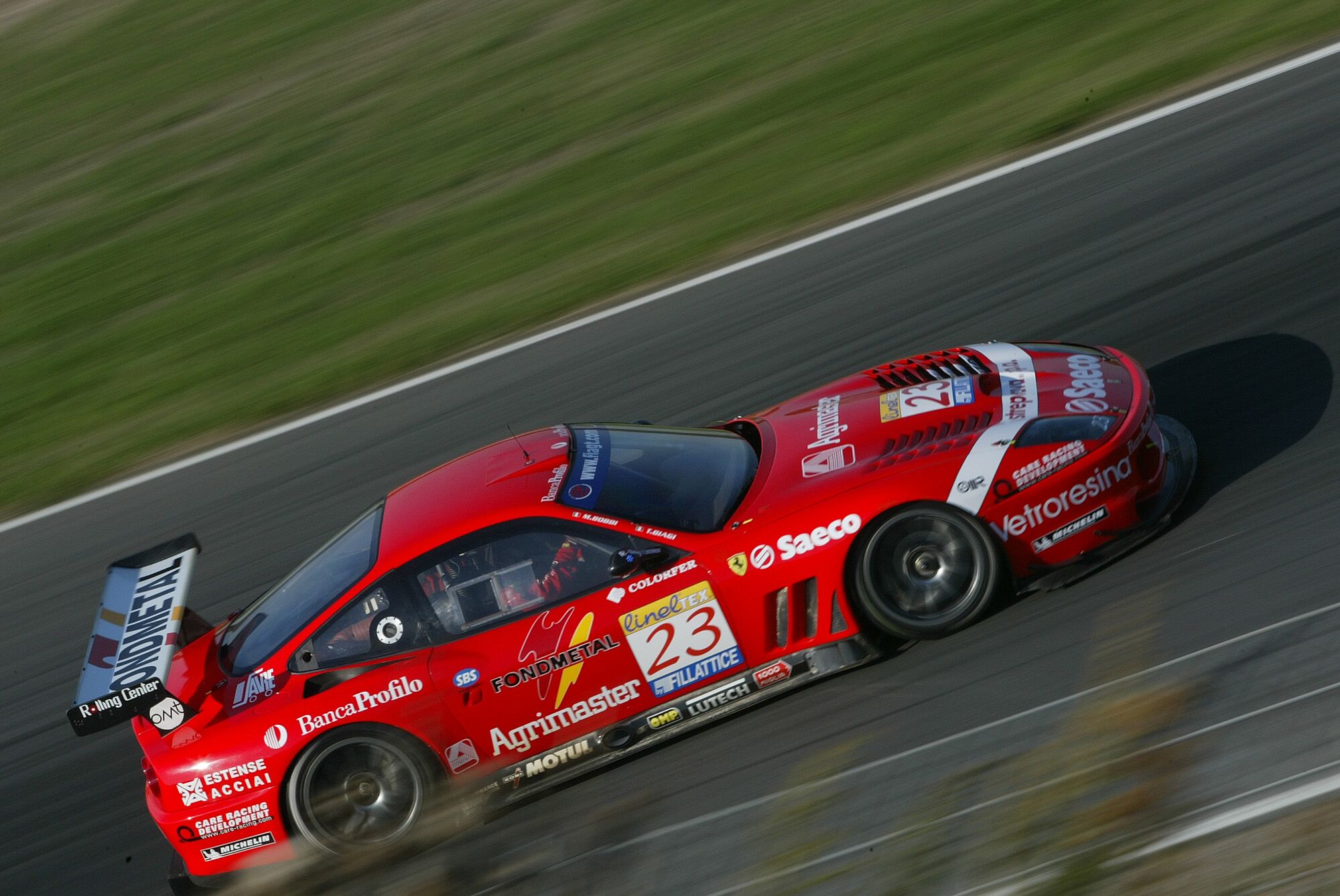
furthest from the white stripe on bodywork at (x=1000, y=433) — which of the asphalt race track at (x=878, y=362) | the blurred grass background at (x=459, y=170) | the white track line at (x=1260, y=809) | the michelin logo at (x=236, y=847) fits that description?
the blurred grass background at (x=459, y=170)

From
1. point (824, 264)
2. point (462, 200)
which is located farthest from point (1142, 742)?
point (462, 200)

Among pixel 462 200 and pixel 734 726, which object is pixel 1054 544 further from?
pixel 462 200

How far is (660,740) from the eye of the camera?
5.42m

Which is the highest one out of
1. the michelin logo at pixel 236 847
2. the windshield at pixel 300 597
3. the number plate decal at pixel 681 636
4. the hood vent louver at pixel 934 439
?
the windshield at pixel 300 597

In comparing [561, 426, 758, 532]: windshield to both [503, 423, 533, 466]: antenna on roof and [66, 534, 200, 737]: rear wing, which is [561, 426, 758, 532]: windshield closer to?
[503, 423, 533, 466]: antenna on roof

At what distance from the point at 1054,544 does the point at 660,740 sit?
1.83m

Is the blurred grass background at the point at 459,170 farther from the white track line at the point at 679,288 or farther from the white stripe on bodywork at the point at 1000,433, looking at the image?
the white stripe on bodywork at the point at 1000,433

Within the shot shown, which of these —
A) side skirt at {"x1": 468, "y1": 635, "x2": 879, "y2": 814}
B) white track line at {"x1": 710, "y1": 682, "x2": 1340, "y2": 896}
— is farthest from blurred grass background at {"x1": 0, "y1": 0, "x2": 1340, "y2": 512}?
white track line at {"x1": 710, "y1": 682, "x2": 1340, "y2": 896}

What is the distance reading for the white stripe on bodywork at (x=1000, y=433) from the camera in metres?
5.23

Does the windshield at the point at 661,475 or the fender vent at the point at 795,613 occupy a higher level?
the windshield at the point at 661,475

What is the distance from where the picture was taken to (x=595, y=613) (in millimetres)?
5281

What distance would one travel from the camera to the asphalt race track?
4.89m

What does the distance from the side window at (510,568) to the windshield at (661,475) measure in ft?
0.51

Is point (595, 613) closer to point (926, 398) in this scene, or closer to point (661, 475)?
point (661, 475)
